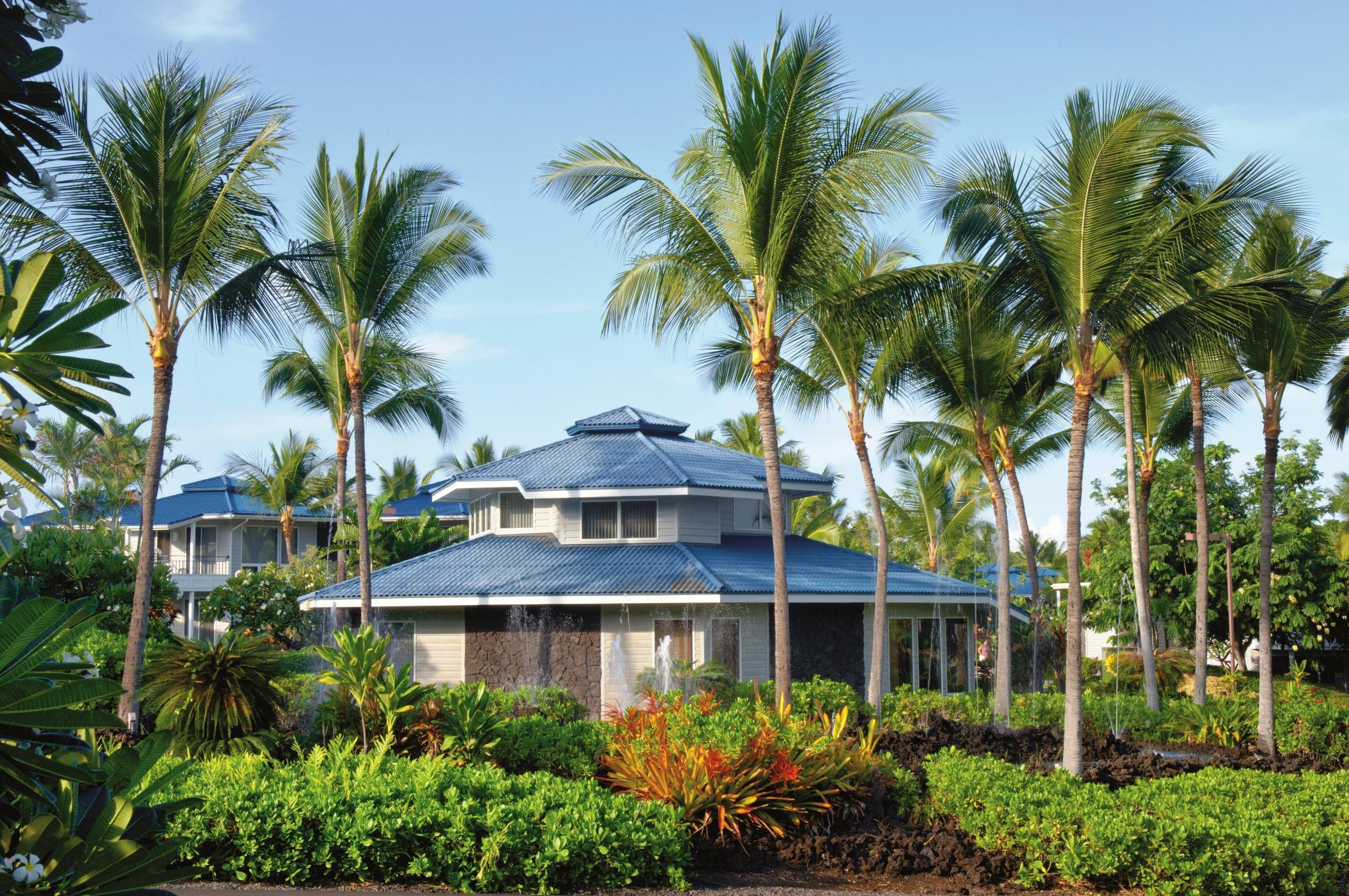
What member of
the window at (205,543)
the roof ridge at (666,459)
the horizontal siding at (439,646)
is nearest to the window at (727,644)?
the roof ridge at (666,459)

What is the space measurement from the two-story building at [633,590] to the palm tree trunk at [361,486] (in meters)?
0.91

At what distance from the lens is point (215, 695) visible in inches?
485

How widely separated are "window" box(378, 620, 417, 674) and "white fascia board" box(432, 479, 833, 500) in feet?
12.0

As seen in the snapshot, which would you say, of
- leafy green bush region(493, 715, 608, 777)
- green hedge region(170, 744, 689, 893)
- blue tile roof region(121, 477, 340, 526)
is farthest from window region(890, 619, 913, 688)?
blue tile roof region(121, 477, 340, 526)

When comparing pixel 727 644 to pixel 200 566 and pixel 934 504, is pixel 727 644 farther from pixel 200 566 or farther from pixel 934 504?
pixel 200 566

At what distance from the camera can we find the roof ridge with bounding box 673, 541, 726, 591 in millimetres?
21641

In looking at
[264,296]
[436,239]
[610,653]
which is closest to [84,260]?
[264,296]

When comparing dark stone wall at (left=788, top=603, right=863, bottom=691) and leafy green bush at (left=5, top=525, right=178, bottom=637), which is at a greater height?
leafy green bush at (left=5, top=525, right=178, bottom=637)

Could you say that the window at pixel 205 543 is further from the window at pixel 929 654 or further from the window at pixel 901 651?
the window at pixel 929 654

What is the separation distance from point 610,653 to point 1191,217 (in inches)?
532

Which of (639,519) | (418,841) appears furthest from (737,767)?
(639,519)

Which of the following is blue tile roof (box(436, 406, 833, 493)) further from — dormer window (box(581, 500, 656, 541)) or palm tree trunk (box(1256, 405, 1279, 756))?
palm tree trunk (box(1256, 405, 1279, 756))

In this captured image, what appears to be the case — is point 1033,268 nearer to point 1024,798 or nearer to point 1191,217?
point 1191,217

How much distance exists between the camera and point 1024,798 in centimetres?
1015
